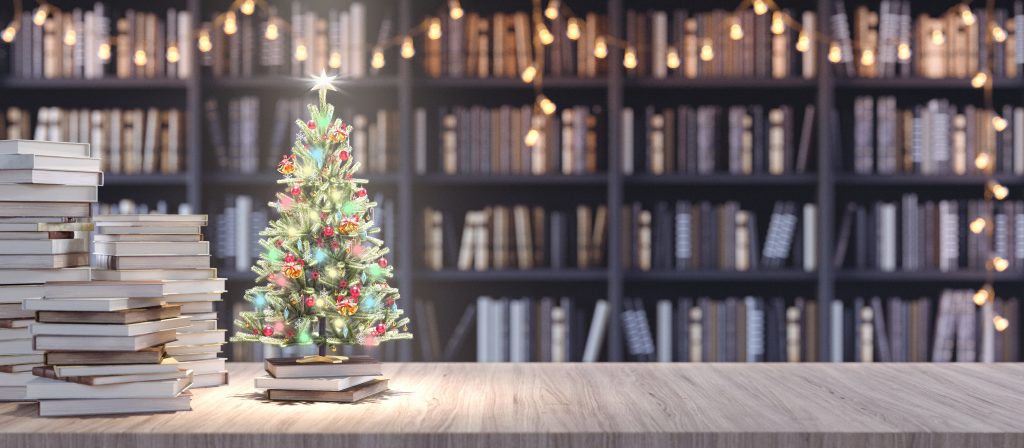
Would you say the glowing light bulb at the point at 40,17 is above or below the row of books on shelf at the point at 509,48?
above

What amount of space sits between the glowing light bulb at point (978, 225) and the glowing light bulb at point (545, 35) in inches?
60.0

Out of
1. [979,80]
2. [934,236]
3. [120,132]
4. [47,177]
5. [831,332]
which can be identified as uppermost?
[979,80]

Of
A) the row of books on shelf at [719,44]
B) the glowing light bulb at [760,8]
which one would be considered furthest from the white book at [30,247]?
the glowing light bulb at [760,8]

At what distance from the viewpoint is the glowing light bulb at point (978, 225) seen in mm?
3436

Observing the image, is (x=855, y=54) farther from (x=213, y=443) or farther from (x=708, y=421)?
(x=213, y=443)

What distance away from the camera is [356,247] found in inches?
61.1

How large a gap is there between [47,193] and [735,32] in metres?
2.42

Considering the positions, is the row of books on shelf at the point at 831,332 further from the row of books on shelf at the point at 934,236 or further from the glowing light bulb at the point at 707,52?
the glowing light bulb at the point at 707,52

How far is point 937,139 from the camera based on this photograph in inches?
136

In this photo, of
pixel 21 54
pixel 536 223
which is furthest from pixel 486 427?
pixel 21 54

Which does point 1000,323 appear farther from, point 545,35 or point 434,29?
point 434,29

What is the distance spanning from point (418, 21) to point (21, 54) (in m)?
1.32

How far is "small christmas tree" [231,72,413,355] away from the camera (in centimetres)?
153

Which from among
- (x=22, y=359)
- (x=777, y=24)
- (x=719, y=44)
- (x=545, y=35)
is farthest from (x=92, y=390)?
(x=777, y=24)
